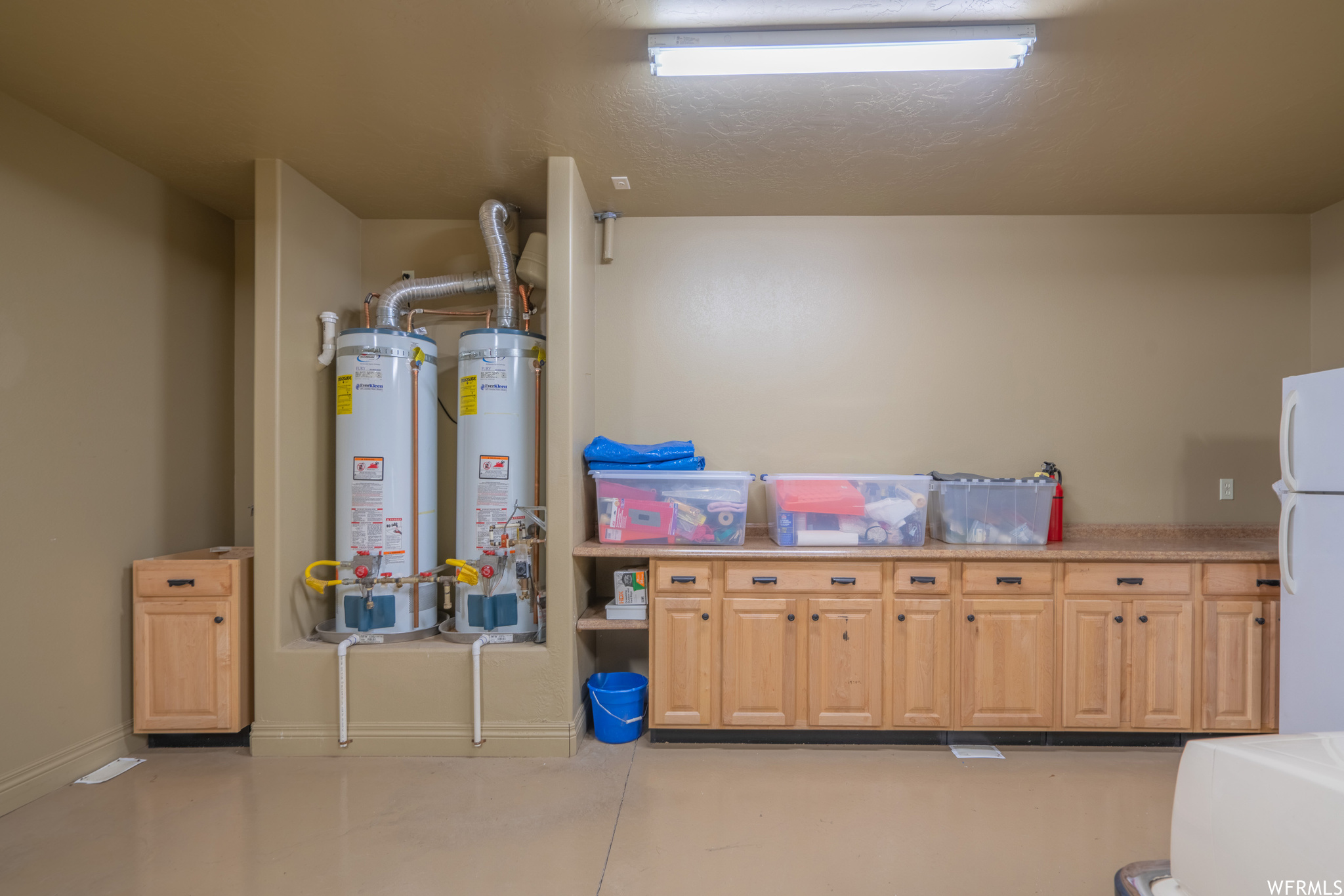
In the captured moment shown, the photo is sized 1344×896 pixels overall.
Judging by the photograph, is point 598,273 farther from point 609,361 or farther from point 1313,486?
point 1313,486

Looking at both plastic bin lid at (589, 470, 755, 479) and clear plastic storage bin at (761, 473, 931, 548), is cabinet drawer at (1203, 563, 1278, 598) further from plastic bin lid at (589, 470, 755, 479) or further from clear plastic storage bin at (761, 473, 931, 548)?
plastic bin lid at (589, 470, 755, 479)

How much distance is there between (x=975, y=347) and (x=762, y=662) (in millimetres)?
2171

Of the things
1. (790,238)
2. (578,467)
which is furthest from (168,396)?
(790,238)

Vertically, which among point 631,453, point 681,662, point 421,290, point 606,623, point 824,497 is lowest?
point 681,662

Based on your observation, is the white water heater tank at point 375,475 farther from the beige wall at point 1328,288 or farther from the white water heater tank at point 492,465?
the beige wall at point 1328,288

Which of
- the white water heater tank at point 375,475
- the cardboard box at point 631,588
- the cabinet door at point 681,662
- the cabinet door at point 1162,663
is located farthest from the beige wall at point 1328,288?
the white water heater tank at point 375,475

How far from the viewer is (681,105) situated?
2.70 meters

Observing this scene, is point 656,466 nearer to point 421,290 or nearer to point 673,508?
point 673,508

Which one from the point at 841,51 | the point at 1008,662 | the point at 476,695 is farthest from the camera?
the point at 1008,662

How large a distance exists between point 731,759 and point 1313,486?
2.67 meters

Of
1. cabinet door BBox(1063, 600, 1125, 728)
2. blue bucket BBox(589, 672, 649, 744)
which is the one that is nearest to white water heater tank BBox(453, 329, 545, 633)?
blue bucket BBox(589, 672, 649, 744)

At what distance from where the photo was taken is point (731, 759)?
314cm

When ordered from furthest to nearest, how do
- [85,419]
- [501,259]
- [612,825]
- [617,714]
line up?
[501,259] → [617,714] → [85,419] → [612,825]

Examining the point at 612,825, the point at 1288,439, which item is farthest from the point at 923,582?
the point at 612,825
